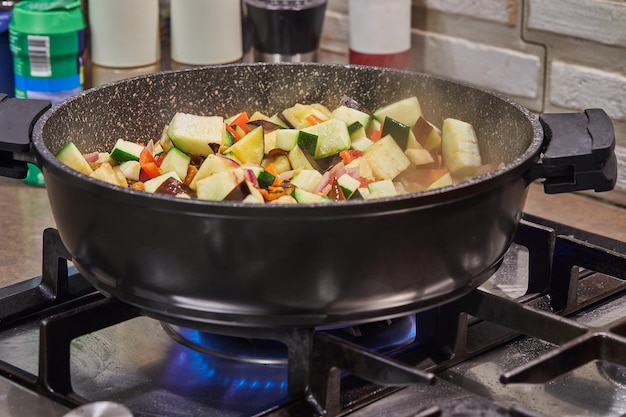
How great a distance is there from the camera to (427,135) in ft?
3.60

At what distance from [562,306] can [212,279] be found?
419mm

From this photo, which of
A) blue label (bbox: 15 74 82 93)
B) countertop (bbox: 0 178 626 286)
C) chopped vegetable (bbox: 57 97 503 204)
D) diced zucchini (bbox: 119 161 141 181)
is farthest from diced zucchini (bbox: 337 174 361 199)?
blue label (bbox: 15 74 82 93)

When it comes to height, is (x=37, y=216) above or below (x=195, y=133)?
below

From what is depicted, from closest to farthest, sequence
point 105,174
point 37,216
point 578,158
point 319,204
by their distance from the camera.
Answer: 1. point 319,204
2. point 578,158
3. point 105,174
4. point 37,216

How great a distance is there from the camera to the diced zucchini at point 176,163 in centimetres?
101

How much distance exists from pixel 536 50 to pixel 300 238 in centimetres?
90

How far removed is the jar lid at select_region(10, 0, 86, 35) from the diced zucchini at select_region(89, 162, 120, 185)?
62cm

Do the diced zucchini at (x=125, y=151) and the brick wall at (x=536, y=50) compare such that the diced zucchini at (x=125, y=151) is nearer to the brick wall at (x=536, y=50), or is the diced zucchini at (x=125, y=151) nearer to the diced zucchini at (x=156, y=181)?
the diced zucchini at (x=156, y=181)

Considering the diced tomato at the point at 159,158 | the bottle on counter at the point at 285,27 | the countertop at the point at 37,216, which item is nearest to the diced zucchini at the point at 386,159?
the diced tomato at the point at 159,158

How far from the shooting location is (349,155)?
106cm

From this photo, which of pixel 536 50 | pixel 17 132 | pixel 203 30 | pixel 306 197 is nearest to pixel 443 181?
pixel 306 197

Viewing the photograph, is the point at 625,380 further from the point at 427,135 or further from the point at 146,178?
the point at 146,178

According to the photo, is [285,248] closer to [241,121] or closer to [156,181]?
[156,181]

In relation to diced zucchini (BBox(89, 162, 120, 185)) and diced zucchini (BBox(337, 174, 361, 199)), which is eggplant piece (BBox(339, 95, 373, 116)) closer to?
diced zucchini (BBox(337, 174, 361, 199))
